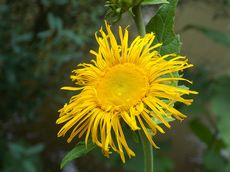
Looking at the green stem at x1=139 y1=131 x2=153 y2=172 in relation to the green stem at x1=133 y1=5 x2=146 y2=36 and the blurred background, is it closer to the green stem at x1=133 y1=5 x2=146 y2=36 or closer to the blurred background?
the green stem at x1=133 y1=5 x2=146 y2=36

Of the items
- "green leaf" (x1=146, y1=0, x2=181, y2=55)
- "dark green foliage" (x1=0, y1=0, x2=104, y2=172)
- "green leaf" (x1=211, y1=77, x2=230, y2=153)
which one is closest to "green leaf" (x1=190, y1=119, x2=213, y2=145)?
"green leaf" (x1=211, y1=77, x2=230, y2=153)

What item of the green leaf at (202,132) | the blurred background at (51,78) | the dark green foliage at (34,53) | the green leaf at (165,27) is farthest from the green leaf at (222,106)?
the green leaf at (165,27)

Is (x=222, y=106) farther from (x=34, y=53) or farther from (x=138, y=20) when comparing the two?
(x=138, y=20)

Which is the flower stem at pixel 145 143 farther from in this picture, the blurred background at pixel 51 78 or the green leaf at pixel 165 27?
the blurred background at pixel 51 78

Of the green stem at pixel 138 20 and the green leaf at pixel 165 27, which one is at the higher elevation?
the green stem at pixel 138 20

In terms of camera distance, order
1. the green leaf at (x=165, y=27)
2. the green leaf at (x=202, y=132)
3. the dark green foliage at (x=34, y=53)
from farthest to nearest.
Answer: the green leaf at (x=202, y=132) → the dark green foliage at (x=34, y=53) → the green leaf at (x=165, y=27)

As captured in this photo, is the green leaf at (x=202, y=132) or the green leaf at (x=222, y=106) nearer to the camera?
the green leaf at (x=222, y=106)

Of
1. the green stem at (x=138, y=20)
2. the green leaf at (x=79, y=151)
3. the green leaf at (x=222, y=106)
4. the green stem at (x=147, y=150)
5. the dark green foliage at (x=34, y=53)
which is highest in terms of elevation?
the green stem at (x=138, y=20)

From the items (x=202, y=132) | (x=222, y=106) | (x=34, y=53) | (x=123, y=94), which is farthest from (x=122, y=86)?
(x=202, y=132)
